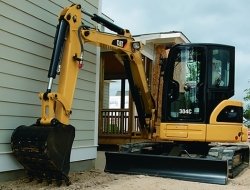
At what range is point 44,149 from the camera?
549cm

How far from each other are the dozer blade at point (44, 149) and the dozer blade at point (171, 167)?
1.95 metres

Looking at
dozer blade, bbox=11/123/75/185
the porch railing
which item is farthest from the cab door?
the porch railing

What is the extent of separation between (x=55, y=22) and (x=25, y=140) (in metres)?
2.39

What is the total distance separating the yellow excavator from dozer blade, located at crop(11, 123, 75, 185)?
1.74ft

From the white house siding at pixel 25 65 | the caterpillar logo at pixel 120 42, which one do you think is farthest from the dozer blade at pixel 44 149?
the caterpillar logo at pixel 120 42

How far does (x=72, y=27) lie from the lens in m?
6.62

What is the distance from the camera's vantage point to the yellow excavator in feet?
21.9

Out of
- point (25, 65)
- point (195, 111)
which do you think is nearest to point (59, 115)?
point (25, 65)

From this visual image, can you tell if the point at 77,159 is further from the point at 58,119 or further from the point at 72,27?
the point at 72,27

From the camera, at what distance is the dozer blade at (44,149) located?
5.56 m

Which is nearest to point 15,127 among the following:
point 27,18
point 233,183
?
point 27,18

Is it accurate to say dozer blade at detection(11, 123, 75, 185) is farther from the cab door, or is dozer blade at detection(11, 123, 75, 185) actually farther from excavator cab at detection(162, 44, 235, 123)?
excavator cab at detection(162, 44, 235, 123)

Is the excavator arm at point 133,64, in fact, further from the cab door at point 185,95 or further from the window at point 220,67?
the window at point 220,67

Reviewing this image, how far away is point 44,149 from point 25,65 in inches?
59.3
